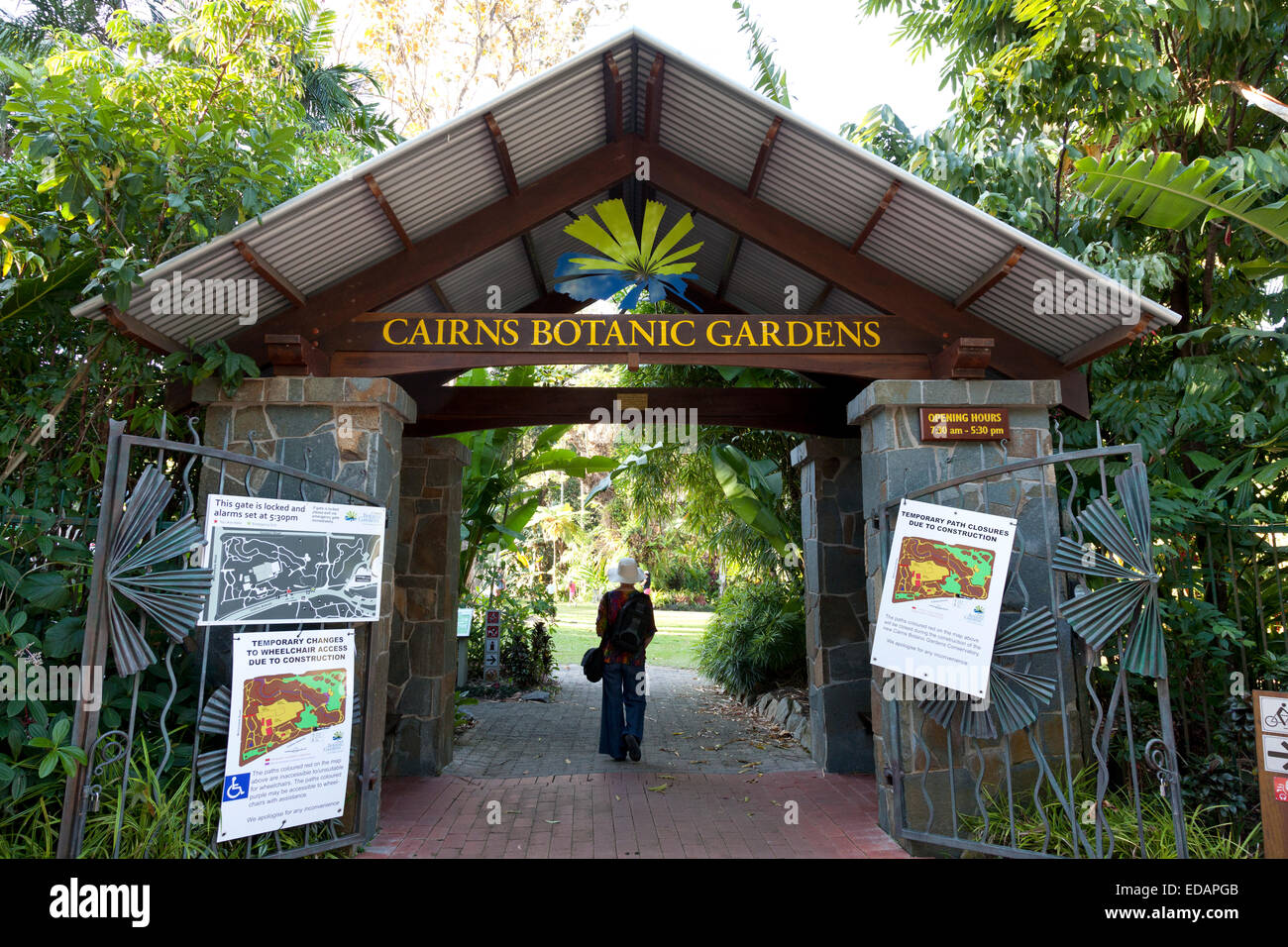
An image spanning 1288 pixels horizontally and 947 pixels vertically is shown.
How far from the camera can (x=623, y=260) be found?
20.6 ft

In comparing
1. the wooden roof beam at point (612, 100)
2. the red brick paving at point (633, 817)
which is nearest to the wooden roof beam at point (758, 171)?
the wooden roof beam at point (612, 100)

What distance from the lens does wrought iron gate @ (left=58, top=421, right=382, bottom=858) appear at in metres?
3.77

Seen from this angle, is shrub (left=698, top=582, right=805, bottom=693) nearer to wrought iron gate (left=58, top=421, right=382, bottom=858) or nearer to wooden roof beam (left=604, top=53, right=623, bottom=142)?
wooden roof beam (left=604, top=53, right=623, bottom=142)

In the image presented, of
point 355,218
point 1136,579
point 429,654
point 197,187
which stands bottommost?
point 429,654

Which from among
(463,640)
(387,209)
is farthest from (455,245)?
(463,640)

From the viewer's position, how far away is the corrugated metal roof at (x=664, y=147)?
16.4 ft

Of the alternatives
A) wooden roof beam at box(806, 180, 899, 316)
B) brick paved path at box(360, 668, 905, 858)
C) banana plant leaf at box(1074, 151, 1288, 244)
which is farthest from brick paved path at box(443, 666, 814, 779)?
banana plant leaf at box(1074, 151, 1288, 244)

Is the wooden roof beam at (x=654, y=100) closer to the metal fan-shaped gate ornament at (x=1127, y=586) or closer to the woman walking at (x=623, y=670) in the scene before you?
the metal fan-shaped gate ornament at (x=1127, y=586)

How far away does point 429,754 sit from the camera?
7.26 metres

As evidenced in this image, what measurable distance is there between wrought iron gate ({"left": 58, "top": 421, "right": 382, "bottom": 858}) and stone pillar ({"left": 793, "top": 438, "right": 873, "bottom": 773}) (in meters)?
4.14

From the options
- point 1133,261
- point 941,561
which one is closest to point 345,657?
point 941,561
